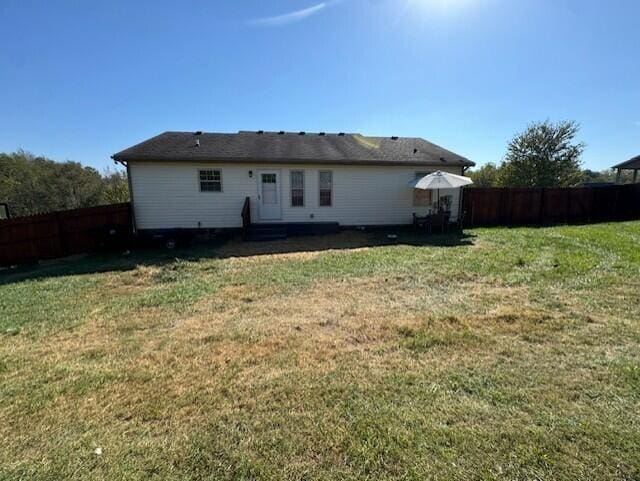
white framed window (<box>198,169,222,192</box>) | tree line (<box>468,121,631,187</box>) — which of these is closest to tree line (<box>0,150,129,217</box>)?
white framed window (<box>198,169,222,192</box>)

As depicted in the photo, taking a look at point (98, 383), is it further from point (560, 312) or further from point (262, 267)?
point (560, 312)

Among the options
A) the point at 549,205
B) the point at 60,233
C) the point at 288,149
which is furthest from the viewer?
the point at 549,205

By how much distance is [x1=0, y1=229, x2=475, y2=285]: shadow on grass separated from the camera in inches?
306

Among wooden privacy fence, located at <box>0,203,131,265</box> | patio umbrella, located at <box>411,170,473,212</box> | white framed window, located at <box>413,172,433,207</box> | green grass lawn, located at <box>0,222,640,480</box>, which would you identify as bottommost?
green grass lawn, located at <box>0,222,640,480</box>

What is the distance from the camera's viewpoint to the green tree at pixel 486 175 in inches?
1344

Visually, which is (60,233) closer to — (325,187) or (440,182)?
(325,187)

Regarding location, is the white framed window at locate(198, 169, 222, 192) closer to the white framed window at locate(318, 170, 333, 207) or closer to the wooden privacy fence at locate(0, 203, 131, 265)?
the wooden privacy fence at locate(0, 203, 131, 265)

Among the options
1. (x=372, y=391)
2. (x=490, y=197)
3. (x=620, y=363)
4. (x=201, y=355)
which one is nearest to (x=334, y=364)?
(x=372, y=391)

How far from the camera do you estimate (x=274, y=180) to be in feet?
38.6

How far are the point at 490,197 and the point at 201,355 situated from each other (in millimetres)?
14295

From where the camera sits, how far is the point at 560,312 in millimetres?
4297

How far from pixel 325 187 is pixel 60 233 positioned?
885 cm

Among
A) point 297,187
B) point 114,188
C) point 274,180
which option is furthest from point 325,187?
point 114,188

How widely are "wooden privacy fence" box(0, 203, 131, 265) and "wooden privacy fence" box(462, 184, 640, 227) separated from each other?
13.6m
